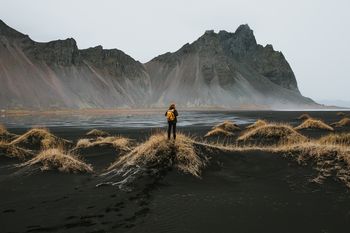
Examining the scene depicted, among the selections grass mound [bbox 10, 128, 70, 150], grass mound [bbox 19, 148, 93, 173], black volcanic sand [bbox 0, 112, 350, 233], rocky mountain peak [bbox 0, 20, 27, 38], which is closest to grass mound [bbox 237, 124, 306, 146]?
black volcanic sand [bbox 0, 112, 350, 233]

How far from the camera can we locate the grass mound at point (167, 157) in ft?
46.0

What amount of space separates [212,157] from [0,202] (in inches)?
322

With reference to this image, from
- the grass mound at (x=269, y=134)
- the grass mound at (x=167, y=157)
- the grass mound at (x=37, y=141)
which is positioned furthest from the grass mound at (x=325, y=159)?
the grass mound at (x=37, y=141)

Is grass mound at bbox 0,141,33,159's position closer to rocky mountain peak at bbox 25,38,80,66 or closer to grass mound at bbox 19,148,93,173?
grass mound at bbox 19,148,93,173

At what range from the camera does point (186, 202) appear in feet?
36.2

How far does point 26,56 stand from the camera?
146 meters

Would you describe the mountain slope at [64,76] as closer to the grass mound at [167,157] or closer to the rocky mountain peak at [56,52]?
the rocky mountain peak at [56,52]

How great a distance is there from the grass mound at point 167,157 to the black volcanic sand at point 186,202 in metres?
0.48

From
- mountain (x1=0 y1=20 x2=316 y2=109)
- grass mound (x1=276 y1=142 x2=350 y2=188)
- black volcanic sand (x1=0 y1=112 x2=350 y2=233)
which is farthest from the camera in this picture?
mountain (x1=0 y1=20 x2=316 y2=109)

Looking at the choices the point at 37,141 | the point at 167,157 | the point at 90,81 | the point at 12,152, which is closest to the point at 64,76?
the point at 90,81

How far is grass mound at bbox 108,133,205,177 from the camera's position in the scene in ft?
46.0

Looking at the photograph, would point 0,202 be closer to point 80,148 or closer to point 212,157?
point 212,157

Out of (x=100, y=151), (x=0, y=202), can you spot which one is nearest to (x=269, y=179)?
(x=0, y=202)

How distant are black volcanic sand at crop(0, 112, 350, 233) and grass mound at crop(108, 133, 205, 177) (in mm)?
479
